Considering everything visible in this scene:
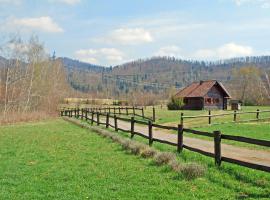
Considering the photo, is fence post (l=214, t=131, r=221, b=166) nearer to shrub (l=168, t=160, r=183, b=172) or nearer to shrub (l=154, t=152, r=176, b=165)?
shrub (l=168, t=160, r=183, b=172)

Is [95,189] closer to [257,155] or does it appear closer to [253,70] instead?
[257,155]

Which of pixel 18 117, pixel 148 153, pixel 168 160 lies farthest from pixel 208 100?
pixel 168 160

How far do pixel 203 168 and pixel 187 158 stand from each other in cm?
252

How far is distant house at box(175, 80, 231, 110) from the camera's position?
6619 centimetres

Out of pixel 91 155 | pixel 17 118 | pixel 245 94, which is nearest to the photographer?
pixel 91 155

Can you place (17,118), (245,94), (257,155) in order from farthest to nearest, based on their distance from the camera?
(245,94), (17,118), (257,155)

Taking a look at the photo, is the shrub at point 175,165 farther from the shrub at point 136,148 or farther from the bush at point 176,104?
the bush at point 176,104

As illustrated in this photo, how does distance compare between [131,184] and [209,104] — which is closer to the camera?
[131,184]

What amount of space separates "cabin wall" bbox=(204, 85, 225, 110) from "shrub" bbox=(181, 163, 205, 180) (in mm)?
55816

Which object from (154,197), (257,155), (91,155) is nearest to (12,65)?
(91,155)

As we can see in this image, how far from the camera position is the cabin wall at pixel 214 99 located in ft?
218

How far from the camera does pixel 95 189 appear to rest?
31.9 feet

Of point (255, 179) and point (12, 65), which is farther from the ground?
point (12, 65)

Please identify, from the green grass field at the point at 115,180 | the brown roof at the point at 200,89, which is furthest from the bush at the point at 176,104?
the green grass field at the point at 115,180
